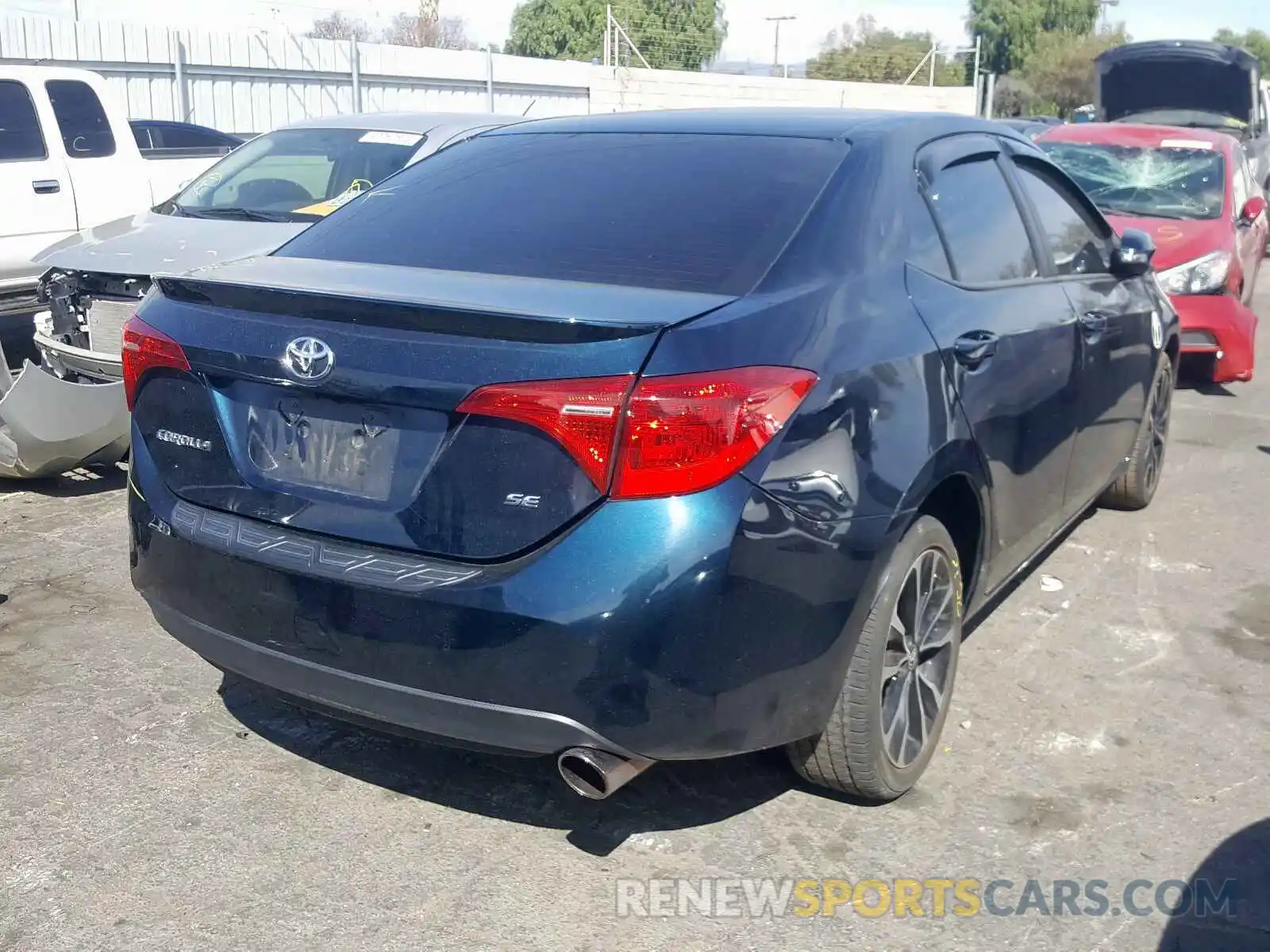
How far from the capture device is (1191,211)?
9242 millimetres

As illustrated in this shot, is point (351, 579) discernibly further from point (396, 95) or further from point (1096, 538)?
point (396, 95)

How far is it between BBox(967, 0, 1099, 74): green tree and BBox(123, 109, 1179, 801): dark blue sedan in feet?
224

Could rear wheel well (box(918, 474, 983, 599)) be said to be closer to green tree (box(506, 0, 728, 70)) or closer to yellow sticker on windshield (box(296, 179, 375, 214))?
yellow sticker on windshield (box(296, 179, 375, 214))

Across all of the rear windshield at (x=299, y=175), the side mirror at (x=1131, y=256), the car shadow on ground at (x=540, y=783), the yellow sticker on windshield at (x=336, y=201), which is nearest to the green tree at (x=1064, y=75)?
the rear windshield at (x=299, y=175)

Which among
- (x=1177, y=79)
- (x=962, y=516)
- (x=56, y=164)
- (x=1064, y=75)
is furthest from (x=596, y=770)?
(x=1064, y=75)

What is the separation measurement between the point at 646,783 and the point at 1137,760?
1378 millimetres

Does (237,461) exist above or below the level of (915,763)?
above

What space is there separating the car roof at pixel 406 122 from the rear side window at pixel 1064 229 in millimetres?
3572

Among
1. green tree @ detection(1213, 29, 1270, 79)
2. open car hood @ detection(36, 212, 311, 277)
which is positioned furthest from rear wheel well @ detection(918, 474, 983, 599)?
green tree @ detection(1213, 29, 1270, 79)

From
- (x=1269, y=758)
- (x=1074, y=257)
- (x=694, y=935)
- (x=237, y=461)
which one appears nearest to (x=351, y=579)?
(x=237, y=461)

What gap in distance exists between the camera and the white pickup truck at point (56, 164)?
26.6ft

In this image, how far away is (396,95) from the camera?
24078 mm

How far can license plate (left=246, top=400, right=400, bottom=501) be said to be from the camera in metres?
2.80

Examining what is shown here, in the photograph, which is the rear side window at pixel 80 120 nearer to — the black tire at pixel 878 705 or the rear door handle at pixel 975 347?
the rear door handle at pixel 975 347
